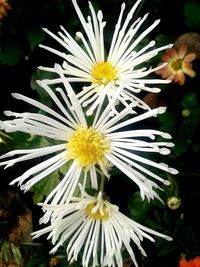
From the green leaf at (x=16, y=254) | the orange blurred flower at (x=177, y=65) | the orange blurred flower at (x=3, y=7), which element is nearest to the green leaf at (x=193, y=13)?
the orange blurred flower at (x=177, y=65)

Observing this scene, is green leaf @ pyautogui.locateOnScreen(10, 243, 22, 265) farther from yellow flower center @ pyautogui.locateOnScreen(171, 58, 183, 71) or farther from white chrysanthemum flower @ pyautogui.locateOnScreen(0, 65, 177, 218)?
yellow flower center @ pyautogui.locateOnScreen(171, 58, 183, 71)

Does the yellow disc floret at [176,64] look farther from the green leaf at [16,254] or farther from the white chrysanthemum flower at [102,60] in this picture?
the green leaf at [16,254]

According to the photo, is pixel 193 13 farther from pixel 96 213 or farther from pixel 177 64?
pixel 96 213

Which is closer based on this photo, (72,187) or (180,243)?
(72,187)

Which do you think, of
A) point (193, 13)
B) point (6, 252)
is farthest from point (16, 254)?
point (193, 13)

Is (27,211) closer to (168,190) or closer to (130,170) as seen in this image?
(168,190)

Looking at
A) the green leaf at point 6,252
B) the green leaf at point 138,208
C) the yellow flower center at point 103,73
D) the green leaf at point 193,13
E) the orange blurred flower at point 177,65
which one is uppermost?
the green leaf at point 193,13

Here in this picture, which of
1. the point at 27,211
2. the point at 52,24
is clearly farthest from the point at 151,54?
the point at 27,211
